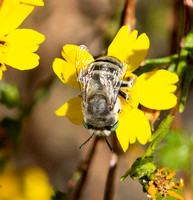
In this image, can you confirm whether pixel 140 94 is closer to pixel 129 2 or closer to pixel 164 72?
pixel 164 72

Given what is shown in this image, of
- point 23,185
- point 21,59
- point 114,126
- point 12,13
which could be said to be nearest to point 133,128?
point 114,126

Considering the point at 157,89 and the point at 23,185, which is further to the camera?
the point at 23,185

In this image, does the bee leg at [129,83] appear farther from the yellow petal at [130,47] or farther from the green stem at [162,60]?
the green stem at [162,60]

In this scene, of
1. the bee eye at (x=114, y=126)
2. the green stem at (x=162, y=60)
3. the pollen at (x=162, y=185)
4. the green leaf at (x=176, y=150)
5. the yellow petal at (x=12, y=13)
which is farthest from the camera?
the green leaf at (x=176, y=150)

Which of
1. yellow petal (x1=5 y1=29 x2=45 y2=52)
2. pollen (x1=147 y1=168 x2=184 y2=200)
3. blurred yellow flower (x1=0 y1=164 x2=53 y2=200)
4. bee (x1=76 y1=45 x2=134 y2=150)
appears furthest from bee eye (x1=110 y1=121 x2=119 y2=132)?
blurred yellow flower (x1=0 y1=164 x2=53 y2=200)

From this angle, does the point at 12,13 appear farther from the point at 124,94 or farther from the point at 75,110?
the point at 124,94

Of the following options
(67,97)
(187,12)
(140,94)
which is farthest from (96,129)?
(67,97)

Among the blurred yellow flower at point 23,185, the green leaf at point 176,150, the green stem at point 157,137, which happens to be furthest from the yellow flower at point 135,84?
the blurred yellow flower at point 23,185

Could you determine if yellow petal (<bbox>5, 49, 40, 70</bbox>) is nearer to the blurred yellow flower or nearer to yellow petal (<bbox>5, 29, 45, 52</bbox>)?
yellow petal (<bbox>5, 29, 45, 52</bbox>)
